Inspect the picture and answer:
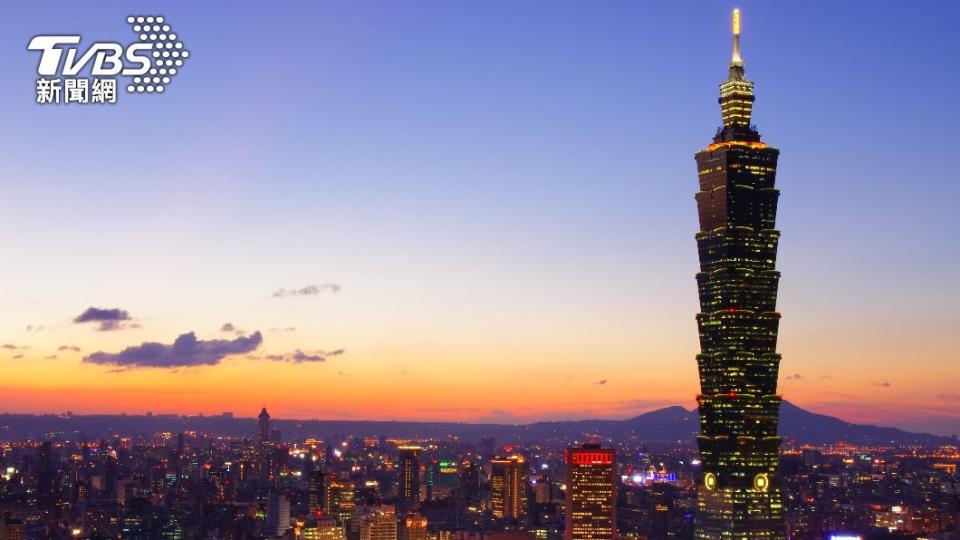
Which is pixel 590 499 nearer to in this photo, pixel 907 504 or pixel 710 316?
pixel 710 316

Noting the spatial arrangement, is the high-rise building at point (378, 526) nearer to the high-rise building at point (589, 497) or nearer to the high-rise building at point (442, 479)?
the high-rise building at point (589, 497)

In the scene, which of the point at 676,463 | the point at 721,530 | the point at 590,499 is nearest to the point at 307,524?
the point at 590,499

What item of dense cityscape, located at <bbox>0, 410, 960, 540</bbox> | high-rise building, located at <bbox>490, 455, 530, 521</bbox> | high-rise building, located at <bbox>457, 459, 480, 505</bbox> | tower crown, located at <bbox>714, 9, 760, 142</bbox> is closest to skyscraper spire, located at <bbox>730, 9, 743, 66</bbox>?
tower crown, located at <bbox>714, 9, 760, 142</bbox>

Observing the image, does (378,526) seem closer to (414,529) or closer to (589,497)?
(414,529)

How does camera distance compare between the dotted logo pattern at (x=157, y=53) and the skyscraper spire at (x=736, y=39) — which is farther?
the skyscraper spire at (x=736, y=39)

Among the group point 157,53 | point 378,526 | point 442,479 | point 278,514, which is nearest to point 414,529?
point 378,526

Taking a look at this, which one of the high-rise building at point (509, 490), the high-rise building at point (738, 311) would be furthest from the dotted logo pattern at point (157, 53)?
the high-rise building at point (509, 490)
